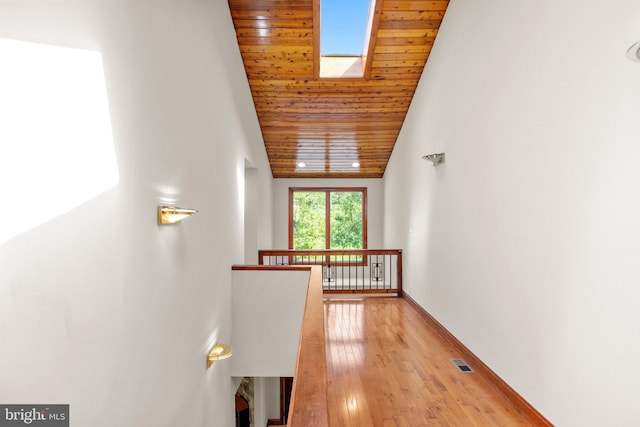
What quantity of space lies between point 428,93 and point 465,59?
1.16m

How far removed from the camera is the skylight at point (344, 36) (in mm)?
4466

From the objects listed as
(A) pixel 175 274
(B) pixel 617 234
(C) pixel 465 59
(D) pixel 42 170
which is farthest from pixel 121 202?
(C) pixel 465 59

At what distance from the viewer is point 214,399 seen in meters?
3.81

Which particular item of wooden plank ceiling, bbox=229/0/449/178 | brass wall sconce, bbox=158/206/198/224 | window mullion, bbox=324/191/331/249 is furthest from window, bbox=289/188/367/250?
brass wall sconce, bbox=158/206/198/224

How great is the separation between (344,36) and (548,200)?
377 cm

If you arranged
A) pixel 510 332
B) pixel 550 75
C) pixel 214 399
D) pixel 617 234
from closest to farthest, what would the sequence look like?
pixel 617 234
pixel 550 75
pixel 510 332
pixel 214 399

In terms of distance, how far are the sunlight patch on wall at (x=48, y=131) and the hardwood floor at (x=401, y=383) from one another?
2094mm

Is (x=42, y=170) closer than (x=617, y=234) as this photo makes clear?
Yes

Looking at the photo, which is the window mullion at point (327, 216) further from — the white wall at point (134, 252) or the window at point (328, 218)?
the white wall at point (134, 252)

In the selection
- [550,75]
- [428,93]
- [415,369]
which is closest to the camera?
[550,75]

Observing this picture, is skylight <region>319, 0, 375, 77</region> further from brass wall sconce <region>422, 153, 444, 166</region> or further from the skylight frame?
brass wall sconce <region>422, 153, 444, 166</region>

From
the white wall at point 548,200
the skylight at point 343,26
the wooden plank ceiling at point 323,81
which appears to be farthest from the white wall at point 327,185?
the white wall at point 548,200

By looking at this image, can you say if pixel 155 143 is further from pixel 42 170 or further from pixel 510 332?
pixel 510 332

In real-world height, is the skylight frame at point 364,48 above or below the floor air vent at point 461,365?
above
